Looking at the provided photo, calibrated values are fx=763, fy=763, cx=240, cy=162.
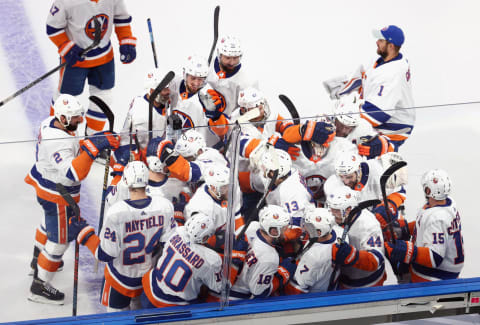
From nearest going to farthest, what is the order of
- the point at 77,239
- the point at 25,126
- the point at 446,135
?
1. the point at 77,239
2. the point at 446,135
3. the point at 25,126

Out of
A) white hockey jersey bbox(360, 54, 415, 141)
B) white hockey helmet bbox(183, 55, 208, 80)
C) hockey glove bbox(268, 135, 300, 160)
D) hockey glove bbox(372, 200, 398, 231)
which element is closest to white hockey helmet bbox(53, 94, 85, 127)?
white hockey helmet bbox(183, 55, 208, 80)

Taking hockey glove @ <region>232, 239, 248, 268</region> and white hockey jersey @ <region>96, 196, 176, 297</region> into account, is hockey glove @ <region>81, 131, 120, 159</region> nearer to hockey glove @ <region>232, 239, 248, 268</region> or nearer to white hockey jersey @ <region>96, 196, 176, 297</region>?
white hockey jersey @ <region>96, 196, 176, 297</region>

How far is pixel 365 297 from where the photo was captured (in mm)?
2957

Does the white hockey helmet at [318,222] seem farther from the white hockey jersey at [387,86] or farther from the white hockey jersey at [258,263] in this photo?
the white hockey jersey at [387,86]

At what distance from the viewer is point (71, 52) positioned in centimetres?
461

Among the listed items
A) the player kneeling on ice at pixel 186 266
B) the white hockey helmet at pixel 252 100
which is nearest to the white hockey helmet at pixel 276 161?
the player kneeling on ice at pixel 186 266

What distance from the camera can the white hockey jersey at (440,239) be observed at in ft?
9.90

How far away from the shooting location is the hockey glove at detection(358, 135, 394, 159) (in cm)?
302

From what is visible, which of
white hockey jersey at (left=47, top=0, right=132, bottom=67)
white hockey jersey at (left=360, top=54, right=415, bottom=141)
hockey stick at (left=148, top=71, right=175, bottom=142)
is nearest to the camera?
hockey stick at (left=148, top=71, right=175, bottom=142)

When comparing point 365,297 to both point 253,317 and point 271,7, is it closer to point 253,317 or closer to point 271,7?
point 253,317

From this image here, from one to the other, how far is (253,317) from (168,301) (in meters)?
Answer: 0.33

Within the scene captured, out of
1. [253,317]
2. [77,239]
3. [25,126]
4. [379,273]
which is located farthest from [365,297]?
[25,126]

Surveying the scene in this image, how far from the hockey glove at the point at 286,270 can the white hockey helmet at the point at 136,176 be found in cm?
61

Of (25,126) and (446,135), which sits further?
(25,126)
